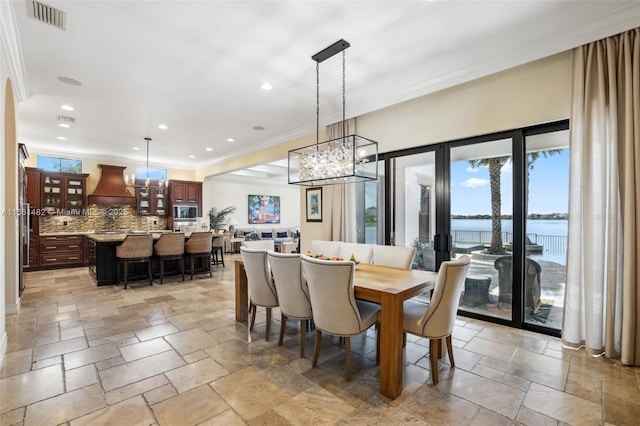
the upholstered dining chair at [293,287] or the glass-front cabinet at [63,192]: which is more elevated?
the glass-front cabinet at [63,192]

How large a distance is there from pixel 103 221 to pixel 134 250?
3.84 meters

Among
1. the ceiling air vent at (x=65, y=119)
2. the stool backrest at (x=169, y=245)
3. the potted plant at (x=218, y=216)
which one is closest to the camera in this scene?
the ceiling air vent at (x=65, y=119)

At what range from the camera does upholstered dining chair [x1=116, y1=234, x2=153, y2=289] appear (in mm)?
5383

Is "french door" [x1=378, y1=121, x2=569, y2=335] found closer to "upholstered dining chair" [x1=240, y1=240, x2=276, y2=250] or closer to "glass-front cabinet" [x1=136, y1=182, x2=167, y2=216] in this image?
"upholstered dining chair" [x1=240, y1=240, x2=276, y2=250]

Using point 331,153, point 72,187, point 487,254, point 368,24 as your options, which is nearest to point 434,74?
point 368,24

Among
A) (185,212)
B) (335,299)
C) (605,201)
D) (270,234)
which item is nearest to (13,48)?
(335,299)

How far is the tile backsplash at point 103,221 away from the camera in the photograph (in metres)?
7.50

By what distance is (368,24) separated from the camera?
2.73m

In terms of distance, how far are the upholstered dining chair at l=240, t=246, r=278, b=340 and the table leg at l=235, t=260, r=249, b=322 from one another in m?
0.53

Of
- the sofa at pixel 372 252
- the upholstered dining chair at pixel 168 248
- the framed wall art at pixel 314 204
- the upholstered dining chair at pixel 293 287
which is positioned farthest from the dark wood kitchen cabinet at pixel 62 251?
the upholstered dining chair at pixel 293 287

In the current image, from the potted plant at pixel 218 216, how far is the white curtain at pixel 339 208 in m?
5.92

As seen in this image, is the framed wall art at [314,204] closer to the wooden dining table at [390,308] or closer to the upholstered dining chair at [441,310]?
the wooden dining table at [390,308]

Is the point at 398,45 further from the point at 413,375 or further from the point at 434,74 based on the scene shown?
the point at 413,375

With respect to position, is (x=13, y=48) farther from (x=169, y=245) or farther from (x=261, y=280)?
(x=169, y=245)
